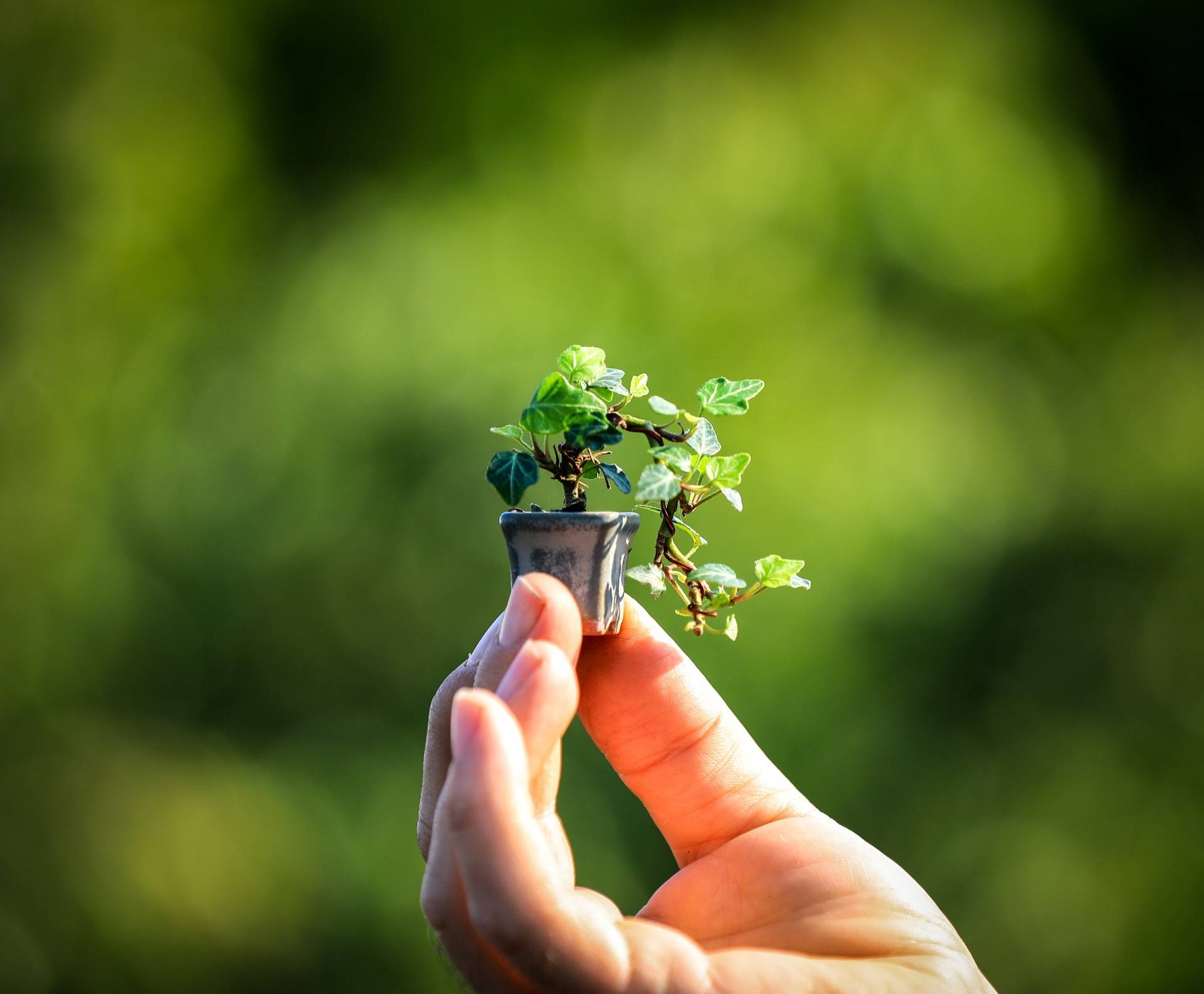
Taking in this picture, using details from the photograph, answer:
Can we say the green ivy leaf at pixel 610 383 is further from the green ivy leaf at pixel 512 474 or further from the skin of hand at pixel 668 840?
the skin of hand at pixel 668 840

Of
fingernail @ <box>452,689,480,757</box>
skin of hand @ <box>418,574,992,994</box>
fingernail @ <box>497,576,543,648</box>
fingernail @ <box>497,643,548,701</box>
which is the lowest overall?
skin of hand @ <box>418,574,992,994</box>

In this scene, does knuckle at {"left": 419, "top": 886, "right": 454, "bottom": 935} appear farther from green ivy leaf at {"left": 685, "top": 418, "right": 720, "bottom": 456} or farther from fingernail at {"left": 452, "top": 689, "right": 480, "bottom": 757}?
green ivy leaf at {"left": 685, "top": 418, "right": 720, "bottom": 456}

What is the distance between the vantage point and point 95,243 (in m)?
3.56

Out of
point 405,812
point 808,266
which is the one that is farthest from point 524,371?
point 405,812

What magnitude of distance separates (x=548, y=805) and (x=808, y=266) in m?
2.87

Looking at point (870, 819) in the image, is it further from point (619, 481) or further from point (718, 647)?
point (619, 481)

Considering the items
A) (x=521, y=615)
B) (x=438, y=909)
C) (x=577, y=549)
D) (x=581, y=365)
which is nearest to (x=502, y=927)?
(x=438, y=909)

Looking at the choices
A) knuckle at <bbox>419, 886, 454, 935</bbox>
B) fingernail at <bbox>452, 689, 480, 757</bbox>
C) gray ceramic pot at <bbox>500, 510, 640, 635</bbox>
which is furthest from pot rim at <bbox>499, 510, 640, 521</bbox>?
knuckle at <bbox>419, 886, 454, 935</bbox>

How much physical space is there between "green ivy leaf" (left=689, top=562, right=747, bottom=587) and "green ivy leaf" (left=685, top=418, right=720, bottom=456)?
17 centimetres

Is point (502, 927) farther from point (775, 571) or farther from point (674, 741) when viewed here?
point (775, 571)

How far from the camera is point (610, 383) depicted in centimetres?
146

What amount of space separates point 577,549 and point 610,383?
0.92 feet

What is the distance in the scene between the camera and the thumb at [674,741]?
1452 millimetres

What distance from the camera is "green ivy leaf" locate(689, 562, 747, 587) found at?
1.39 meters
